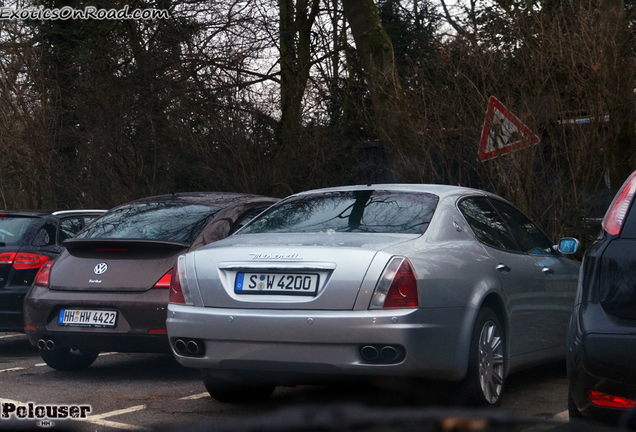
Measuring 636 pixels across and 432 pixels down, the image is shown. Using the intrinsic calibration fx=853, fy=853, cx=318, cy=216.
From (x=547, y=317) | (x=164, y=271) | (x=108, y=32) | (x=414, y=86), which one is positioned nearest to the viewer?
(x=547, y=317)

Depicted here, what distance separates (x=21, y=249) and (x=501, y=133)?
506 cm

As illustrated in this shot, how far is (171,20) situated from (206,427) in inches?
623

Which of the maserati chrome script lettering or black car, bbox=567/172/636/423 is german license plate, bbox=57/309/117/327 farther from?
black car, bbox=567/172/636/423

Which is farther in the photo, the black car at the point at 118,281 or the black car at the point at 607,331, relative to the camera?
the black car at the point at 118,281

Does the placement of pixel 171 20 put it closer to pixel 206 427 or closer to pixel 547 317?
pixel 547 317

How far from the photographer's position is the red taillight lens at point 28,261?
8125mm

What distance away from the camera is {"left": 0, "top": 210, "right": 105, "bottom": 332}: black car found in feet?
26.1

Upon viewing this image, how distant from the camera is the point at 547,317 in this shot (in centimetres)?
610

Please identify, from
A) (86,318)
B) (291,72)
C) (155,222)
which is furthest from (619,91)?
(291,72)

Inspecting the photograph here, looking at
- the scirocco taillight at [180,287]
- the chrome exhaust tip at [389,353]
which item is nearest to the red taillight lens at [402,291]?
the chrome exhaust tip at [389,353]

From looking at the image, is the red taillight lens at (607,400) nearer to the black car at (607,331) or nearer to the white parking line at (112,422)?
the black car at (607,331)

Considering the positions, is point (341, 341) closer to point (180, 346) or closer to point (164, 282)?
point (180, 346)

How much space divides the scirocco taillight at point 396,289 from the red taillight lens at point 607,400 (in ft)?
3.64

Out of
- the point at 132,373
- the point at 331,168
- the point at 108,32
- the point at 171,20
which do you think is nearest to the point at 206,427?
the point at 132,373
